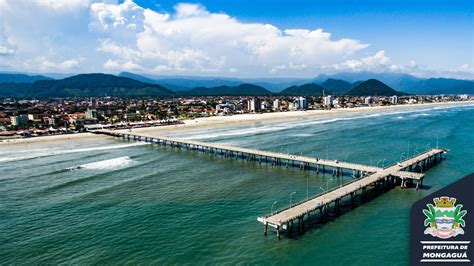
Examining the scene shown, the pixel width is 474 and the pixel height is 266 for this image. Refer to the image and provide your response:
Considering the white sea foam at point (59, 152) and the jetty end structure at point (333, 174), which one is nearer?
the jetty end structure at point (333, 174)

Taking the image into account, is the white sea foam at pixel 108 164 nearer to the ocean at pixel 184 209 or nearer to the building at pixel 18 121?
the ocean at pixel 184 209

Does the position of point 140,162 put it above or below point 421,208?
below

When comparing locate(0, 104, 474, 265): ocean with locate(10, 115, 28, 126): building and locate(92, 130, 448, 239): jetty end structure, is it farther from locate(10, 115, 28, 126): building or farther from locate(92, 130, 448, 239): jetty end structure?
locate(10, 115, 28, 126): building

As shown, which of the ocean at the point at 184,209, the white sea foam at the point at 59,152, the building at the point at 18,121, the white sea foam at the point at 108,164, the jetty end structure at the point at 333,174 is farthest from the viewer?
the building at the point at 18,121

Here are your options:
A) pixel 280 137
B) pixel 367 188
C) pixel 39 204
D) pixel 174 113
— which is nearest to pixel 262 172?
pixel 367 188

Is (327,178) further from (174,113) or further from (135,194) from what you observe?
(174,113)

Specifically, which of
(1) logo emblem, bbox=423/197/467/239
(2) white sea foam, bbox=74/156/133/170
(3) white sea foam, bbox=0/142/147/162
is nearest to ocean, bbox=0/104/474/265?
(2) white sea foam, bbox=74/156/133/170

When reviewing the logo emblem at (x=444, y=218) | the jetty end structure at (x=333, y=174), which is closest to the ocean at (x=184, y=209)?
the jetty end structure at (x=333, y=174)

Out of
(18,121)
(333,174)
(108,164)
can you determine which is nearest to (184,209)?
(333,174)
